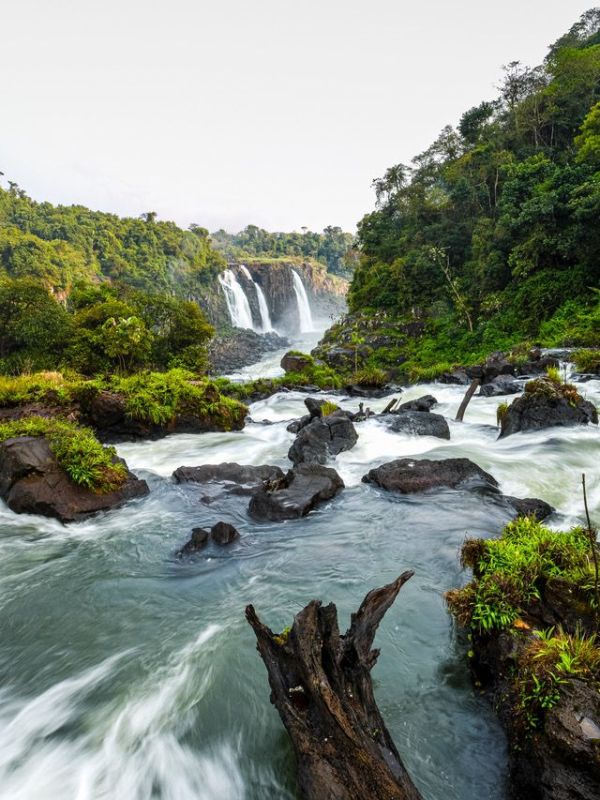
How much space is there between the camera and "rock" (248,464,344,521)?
25.0ft

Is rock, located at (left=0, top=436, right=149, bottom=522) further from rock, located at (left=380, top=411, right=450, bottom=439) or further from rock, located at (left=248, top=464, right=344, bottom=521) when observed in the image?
rock, located at (left=380, top=411, right=450, bottom=439)

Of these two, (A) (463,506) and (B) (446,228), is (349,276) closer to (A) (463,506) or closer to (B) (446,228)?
(B) (446,228)

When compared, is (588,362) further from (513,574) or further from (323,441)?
(513,574)

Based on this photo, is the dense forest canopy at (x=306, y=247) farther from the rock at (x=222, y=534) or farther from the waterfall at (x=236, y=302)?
the rock at (x=222, y=534)

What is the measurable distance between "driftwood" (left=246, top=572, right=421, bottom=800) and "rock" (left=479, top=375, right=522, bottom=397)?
17.7 meters

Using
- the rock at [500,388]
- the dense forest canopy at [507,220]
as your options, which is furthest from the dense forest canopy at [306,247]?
the rock at [500,388]

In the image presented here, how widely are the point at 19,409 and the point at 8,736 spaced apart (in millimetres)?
11404

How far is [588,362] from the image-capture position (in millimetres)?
18219

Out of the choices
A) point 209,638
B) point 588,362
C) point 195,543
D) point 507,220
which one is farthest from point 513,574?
point 507,220

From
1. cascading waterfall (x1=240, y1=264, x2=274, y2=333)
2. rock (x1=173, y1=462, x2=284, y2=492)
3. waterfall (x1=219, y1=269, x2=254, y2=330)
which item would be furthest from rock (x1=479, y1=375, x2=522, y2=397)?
cascading waterfall (x1=240, y1=264, x2=274, y2=333)

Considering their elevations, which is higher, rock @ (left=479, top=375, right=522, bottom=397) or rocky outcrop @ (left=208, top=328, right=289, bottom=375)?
rocky outcrop @ (left=208, top=328, right=289, bottom=375)

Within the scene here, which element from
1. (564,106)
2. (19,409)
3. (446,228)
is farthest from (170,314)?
(564,106)

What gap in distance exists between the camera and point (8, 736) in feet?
11.4

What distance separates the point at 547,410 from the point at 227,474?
9.07 meters
